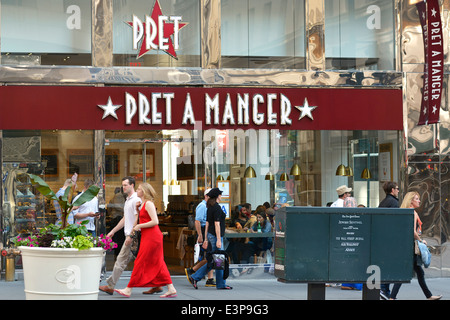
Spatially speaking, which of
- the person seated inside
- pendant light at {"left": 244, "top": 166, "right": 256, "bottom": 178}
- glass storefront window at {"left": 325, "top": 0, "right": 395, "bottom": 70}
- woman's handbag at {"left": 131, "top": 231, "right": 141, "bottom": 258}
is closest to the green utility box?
woman's handbag at {"left": 131, "top": 231, "right": 141, "bottom": 258}

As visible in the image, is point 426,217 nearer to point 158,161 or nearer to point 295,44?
point 295,44

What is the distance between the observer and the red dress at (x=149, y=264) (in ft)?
42.8

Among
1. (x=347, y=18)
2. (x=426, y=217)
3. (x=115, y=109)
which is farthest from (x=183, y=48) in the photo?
(x=426, y=217)

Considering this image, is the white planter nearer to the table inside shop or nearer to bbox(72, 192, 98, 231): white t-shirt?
bbox(72, 192, 98, 231): white t-shirt

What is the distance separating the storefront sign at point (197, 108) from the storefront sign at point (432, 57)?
664 millimetres

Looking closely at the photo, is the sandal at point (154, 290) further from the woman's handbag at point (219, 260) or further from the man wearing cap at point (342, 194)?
the man wearing cap at point (342, 194)

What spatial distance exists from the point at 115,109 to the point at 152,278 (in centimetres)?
419

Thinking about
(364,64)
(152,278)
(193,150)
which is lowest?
(152,278)

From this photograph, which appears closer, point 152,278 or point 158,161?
point 152,278

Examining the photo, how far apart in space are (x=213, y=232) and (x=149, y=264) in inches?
72.3

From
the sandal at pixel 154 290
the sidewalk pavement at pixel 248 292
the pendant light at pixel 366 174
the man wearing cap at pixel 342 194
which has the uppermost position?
the pendant light at pixel 366 174

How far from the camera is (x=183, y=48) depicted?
1655cm

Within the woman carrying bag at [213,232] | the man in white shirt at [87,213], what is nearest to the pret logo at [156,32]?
the man in white shirt at [87,213]

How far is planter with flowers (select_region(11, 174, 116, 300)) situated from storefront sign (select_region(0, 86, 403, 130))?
557 cm
